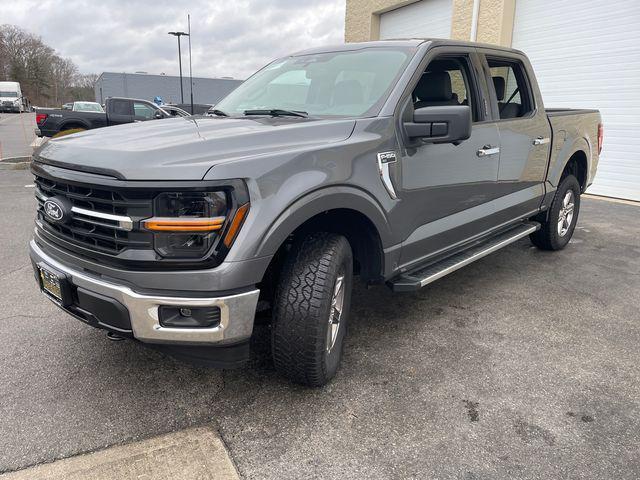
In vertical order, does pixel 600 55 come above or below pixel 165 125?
above

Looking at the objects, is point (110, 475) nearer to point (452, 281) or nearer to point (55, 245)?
point (55, 245)

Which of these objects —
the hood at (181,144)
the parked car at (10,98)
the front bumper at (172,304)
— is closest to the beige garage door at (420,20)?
the hood at (181,144)

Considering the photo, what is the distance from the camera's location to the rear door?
3.99 metres

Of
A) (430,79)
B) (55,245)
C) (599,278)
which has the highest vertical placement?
(430,79)

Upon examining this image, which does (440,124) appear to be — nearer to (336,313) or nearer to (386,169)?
(386,169)

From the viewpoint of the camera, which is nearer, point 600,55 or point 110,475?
point 110,475

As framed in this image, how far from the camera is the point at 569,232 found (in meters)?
5.54

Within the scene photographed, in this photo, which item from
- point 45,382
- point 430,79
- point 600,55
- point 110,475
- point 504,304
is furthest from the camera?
point 600,55

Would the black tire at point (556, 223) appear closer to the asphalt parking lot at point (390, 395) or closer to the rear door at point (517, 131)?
the rear door at point (517, 131)

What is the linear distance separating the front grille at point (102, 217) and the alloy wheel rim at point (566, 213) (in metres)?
4.40

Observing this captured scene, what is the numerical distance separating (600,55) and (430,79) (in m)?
6.96

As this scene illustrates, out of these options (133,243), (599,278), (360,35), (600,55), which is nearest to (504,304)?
(599,278)

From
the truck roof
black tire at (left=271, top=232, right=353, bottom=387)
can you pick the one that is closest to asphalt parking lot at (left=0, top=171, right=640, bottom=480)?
black tire at (left=271, top=232, right=353, bottom=387)

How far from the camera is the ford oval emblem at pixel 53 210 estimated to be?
238cm
